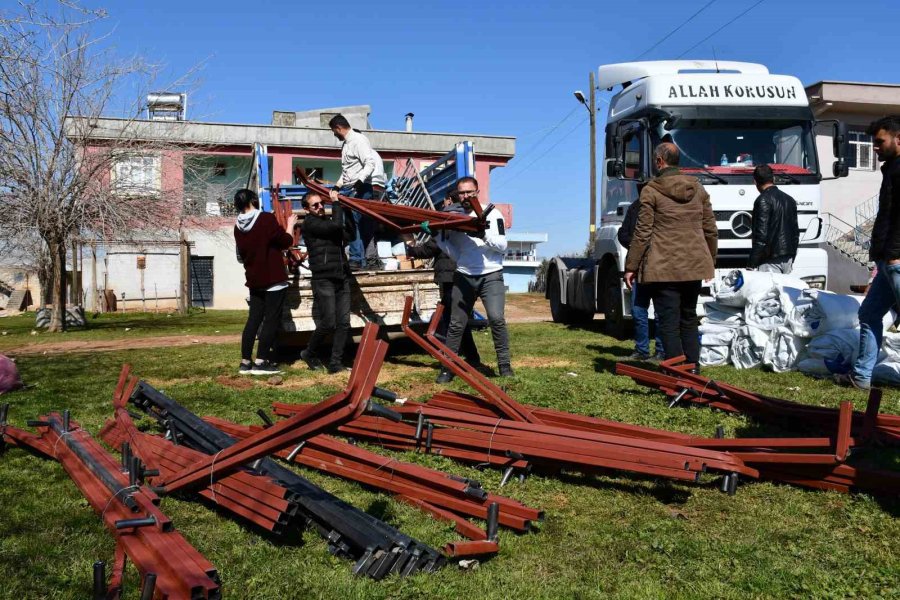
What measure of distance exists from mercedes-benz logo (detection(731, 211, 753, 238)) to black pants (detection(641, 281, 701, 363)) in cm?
340

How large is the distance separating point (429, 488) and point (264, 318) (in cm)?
490

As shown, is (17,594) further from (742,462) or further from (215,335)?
(215,335)

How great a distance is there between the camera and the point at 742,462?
12.8ft

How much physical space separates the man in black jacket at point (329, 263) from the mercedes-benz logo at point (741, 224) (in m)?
4.88

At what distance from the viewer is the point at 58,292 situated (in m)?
16.5

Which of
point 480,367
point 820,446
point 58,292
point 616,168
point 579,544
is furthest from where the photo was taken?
point 58,292

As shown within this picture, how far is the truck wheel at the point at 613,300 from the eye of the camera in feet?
35.9

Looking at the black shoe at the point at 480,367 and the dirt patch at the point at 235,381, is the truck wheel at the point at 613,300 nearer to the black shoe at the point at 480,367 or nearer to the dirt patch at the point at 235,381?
the black shoe at the point at 480,367

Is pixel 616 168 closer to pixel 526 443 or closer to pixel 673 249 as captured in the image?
pixel 673 249

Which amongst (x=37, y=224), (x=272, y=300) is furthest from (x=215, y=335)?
(x=272, y=300)

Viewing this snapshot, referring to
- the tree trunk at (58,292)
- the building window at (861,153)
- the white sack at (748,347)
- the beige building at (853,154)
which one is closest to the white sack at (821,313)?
the white sack at (748,347)

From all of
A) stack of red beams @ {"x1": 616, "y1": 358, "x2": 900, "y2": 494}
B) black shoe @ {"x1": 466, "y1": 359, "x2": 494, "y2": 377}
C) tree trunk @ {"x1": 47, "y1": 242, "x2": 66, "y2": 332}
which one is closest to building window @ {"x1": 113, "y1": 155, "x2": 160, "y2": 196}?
tree trunk @ {"x1": 47, "y1": 242, "x2": 66, "y2": 332}

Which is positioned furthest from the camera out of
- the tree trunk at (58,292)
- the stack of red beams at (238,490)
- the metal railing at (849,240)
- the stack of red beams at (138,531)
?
the metal railing at (849,240)

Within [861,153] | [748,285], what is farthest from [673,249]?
[861,153]
